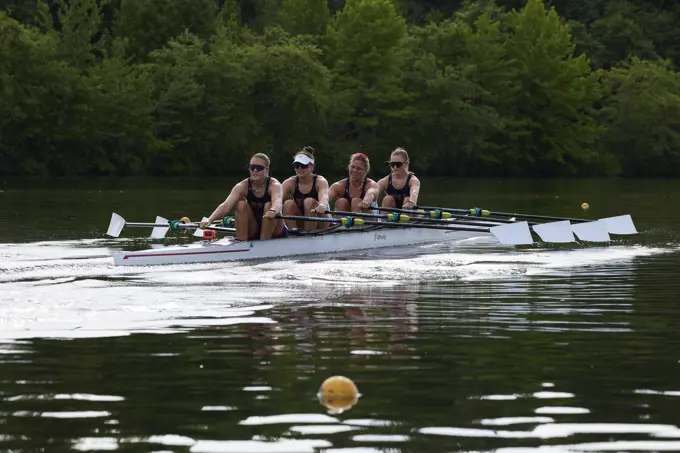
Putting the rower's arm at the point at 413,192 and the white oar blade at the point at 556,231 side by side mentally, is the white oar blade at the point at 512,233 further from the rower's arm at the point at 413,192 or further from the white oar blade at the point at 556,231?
the rower's arm at the point at 413,192

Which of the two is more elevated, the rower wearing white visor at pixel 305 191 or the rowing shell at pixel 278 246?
the rower wearing white visor at pixel 305 191

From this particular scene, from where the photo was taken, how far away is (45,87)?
60.3m

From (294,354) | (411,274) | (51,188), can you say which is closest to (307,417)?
(294,354)

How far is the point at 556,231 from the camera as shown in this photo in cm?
2028

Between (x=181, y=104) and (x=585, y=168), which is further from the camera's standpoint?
(x=585, y=168)

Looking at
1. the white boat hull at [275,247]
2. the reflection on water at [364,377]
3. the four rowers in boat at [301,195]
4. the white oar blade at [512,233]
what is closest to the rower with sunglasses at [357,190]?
the four rowers in boat at [301,195]

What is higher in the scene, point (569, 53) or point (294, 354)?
point (569, 53)

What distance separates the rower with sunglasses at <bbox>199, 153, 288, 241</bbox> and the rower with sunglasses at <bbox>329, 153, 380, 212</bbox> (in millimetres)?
3041

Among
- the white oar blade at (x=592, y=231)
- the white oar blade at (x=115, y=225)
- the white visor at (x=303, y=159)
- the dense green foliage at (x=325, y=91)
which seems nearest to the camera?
the white visor at (x=303, y=159)

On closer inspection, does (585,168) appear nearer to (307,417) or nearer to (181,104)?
(181,104)

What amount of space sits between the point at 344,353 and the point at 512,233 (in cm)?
931

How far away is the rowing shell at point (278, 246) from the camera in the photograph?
55.9 feet

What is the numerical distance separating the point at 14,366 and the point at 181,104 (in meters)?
54.8

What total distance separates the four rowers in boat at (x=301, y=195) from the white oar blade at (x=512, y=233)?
7.76ft
